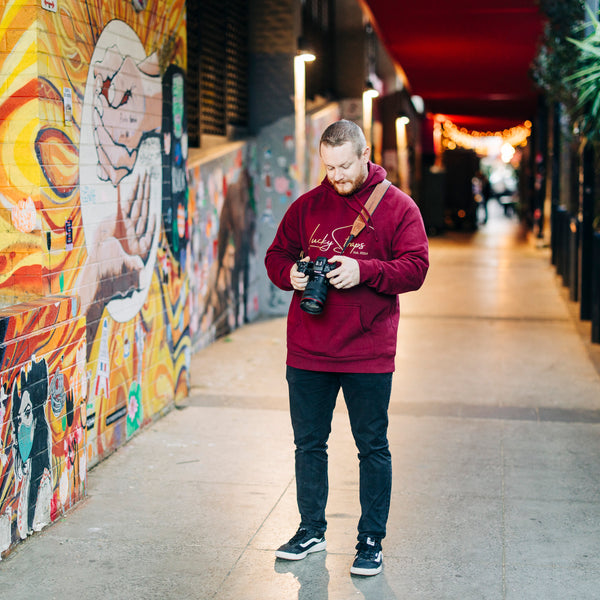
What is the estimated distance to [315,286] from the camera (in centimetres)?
362

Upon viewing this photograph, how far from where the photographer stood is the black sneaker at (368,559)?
12.8 ft

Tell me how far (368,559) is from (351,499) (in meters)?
0.93

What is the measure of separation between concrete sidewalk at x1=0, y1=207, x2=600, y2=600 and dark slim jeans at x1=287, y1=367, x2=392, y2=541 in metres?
0.30

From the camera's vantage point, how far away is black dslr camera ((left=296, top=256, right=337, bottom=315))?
3.61m

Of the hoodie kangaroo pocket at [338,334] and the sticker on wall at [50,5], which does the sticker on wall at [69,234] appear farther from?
the hoodie kangaroo pocket at [338,334]

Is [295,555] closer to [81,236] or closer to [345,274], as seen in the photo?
[345,274]

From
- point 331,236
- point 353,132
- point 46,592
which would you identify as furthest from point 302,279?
point 46,592

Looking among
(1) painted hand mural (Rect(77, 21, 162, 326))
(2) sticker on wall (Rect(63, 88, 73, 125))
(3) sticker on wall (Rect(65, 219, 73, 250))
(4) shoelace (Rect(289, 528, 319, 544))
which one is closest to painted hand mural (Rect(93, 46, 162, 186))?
(1) painted hand mural (Rect(77, 21, 162, 326))

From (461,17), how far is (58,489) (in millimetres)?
11113

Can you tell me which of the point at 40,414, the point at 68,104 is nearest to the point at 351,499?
the point at 40,414

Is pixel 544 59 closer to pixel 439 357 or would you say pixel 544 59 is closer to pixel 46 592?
pixel 439 357

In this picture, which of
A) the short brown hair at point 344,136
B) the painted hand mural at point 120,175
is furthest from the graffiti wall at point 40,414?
the short brown hair at point 344,136

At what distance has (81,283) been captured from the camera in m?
5.04

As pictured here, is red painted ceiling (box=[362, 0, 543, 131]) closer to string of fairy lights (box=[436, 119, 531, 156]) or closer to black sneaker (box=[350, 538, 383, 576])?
string of fairy lights (box=[436, 119, 531, 156])
